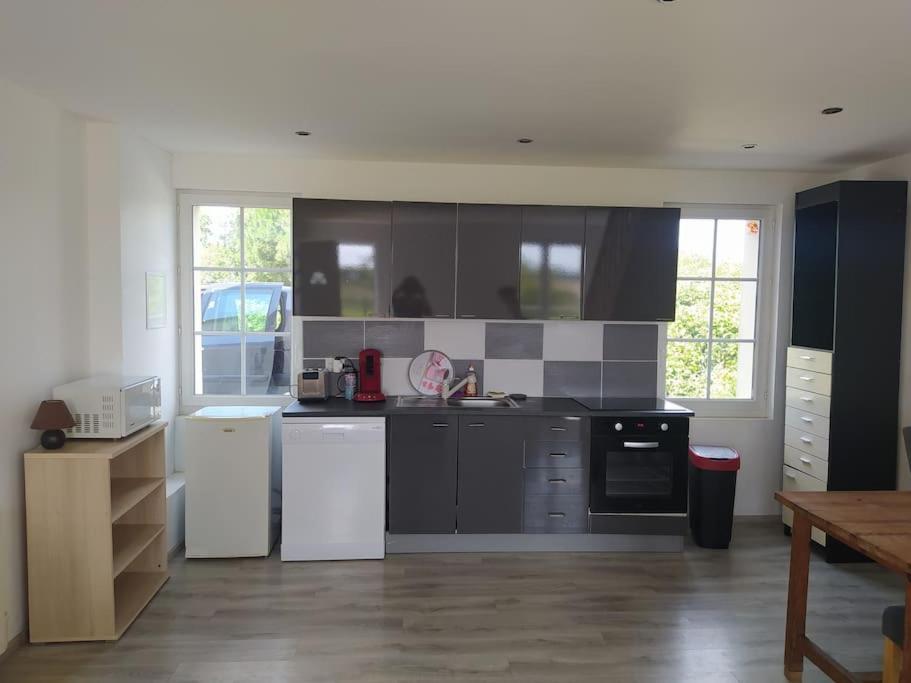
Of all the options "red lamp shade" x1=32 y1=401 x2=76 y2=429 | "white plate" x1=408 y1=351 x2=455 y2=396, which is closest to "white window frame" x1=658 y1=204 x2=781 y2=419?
"white plate" x1=408 y1=351 x2=455 y2=396

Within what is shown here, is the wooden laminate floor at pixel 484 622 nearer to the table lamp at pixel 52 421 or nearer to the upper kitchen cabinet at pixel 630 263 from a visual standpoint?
the table lamp at pixel 52 421

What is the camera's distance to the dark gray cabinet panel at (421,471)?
12.4ft


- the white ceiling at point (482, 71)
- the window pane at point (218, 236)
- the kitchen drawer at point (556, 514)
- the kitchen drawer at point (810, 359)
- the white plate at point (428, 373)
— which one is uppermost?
the white ceiling at point (482, 71)

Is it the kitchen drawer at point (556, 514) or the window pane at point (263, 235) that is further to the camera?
the window pane at point (263, 235)

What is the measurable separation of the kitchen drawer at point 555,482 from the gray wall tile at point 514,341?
2.86ft

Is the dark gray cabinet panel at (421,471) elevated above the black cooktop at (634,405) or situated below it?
below

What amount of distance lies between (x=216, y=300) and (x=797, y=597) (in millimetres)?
3902

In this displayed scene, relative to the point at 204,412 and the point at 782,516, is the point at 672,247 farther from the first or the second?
the point at 204,412

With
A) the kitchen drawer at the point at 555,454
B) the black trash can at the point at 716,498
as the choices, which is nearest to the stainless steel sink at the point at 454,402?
the kitchen drawer at the point at 555,454

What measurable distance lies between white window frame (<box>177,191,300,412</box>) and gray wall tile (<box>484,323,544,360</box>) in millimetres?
1381

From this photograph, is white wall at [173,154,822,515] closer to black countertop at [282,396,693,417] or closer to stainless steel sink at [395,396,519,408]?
black countertop at [282,396,693,417]

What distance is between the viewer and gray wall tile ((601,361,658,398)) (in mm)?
4410

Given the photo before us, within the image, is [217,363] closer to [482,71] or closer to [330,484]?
[330,484]

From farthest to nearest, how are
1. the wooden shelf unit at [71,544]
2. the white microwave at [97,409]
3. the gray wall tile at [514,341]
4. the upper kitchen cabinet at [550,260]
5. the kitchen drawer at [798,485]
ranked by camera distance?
the gray wall tile at [514,341] < the upper kitchen cabinet at [550,260] < the kitchen drawer at [798,485] < the white microwave at [97,409] < the wooden shelf unit at [71,544]
